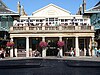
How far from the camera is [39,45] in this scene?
44.2m

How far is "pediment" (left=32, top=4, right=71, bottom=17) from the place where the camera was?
5114 cm

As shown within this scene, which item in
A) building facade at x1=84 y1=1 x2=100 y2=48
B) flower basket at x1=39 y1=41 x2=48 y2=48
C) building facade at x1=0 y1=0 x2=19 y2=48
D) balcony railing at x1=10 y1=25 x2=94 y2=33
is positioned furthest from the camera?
building facade at x1=84 y1=1 x2=100 y2=48

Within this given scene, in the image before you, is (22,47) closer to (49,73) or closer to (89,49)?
(89,49)

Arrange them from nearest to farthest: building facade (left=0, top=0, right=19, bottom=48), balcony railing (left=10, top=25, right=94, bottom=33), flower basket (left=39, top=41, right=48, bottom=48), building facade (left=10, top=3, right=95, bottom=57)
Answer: flower basket (left=39, top=41, right=48, bottom=48), balcony railing (left=10, top=25, right=94, bottom=33), building facade (left=10, top=3, right=95, bottom=57), building facade (left=0, top=0, right=19, bottom=48)

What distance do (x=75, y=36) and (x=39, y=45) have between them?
5.78 metres

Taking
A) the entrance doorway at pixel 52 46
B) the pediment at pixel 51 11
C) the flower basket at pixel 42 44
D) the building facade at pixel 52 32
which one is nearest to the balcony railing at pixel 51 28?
the building facade at pixel 52 32

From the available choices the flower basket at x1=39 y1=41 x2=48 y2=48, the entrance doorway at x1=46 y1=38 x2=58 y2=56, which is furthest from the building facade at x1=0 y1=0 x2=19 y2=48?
the flower basket at x1=39 y1=41 x2=48 y2=48

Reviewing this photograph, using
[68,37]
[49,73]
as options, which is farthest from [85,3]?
[49,73]

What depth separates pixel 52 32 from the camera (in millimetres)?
Result: 44250

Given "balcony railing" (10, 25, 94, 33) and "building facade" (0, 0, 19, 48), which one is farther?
"building facade" (0, 0, 19, 48)

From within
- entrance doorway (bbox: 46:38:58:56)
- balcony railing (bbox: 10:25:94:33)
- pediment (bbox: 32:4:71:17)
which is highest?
pediment (bbox: 32:4:71:17)

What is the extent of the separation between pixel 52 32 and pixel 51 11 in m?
8.17

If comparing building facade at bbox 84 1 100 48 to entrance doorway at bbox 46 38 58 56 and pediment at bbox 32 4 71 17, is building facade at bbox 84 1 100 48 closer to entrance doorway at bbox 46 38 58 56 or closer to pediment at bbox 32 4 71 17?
pediment at bbox 32 4 71 17

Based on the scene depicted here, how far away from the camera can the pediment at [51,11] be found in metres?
51.1
